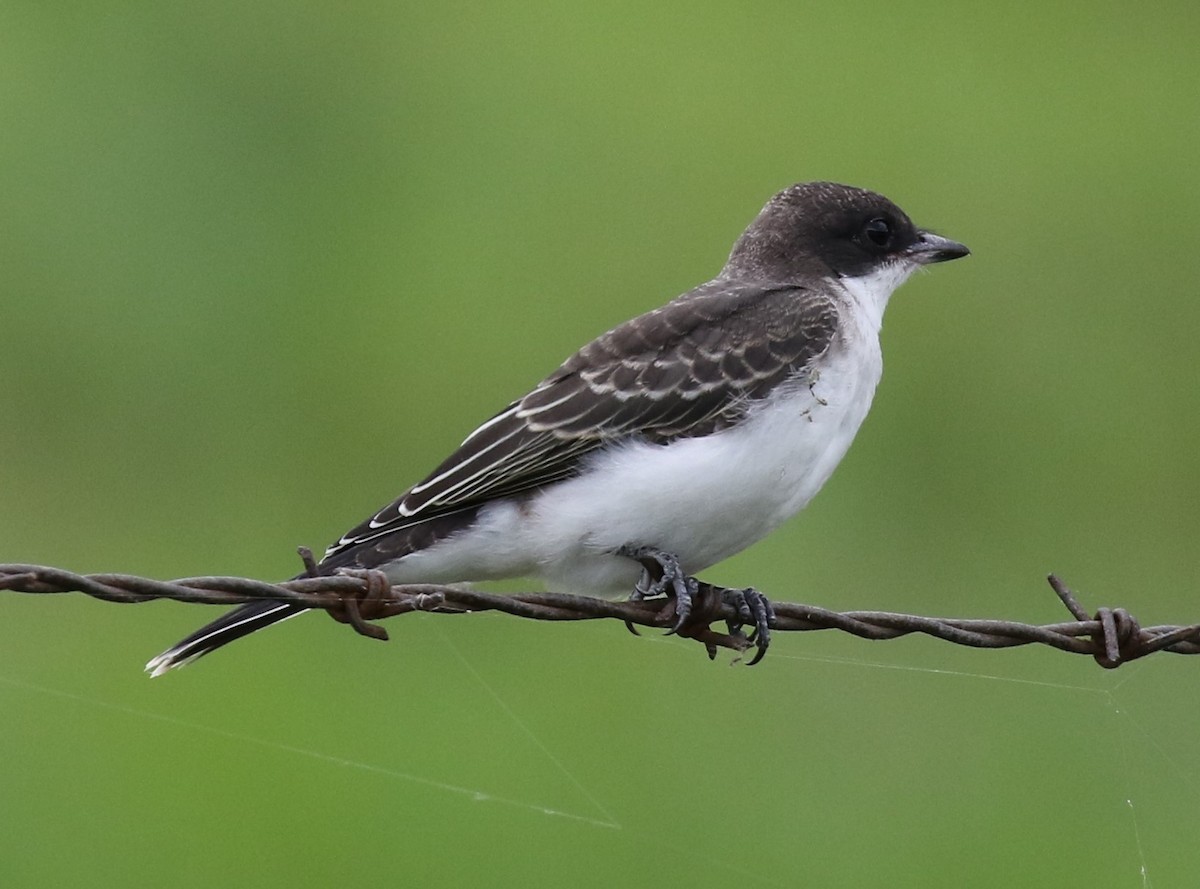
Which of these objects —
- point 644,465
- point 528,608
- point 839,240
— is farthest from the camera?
point 839,240

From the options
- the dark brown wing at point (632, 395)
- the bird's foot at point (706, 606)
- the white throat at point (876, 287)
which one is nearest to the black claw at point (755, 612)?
the bird's foot at point (706, 606)

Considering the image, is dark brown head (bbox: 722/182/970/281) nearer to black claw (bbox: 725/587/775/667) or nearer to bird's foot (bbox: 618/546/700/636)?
bird's foot (bbox: 618/546/700/636)

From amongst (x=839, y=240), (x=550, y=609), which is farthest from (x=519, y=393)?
(x=550, y=609)

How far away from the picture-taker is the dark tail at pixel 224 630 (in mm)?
6605

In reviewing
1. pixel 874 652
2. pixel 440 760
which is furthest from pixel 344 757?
pixel 874 652

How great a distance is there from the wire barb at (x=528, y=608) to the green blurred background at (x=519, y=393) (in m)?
1.55

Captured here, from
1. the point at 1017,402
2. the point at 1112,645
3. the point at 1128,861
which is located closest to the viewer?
the point at 1112,645

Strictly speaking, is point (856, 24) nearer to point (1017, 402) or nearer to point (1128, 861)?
point (1017, 402)

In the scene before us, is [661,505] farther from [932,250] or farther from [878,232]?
[932,250]

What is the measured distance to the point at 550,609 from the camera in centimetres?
587

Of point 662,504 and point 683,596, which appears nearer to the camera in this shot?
point 683,596

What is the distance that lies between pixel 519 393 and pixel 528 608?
8.54 meters

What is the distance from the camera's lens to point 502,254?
16484 millimetres

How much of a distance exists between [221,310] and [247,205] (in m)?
1.41
